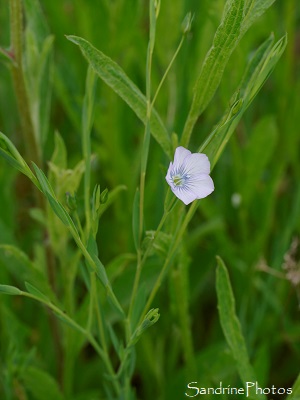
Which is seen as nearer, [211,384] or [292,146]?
[211,384]

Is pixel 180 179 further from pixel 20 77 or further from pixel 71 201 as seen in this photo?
pixel 20 77

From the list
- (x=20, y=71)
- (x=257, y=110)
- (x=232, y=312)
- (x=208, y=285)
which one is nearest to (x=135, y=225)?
(x=232, y=312)

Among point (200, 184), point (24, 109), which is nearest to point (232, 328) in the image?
point (200, 184)

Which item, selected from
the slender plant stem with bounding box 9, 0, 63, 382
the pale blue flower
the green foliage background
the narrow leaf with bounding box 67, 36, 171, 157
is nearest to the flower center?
the pale blue flower

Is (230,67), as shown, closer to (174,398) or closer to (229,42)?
(229,42)

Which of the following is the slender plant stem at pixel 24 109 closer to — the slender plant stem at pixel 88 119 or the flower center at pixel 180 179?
the slender plant stem at pixel 88 119

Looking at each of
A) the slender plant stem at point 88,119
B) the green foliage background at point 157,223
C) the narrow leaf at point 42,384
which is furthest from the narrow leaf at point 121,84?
the narrow leaf at point 42,384
